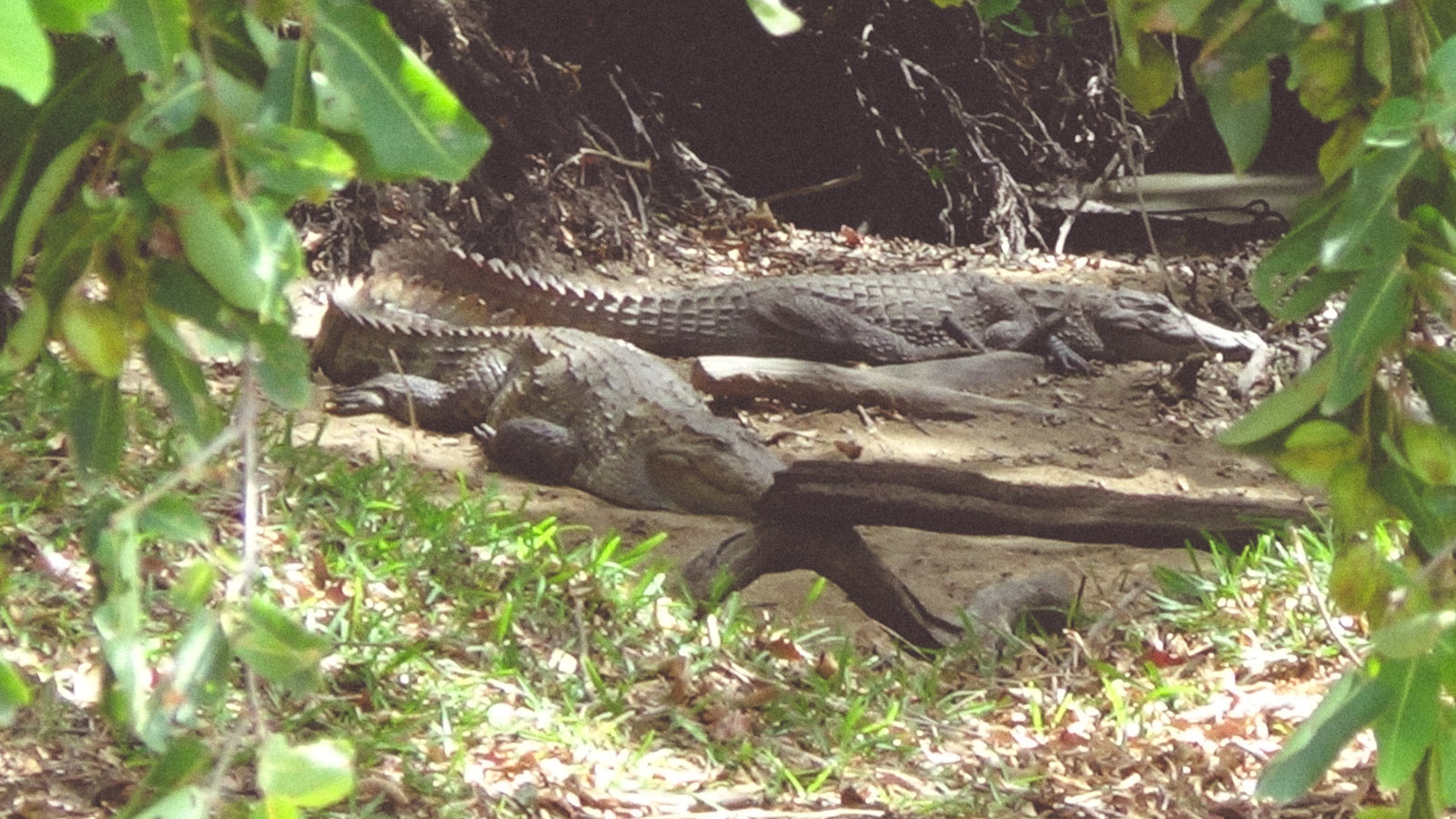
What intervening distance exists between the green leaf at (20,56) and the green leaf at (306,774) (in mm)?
370

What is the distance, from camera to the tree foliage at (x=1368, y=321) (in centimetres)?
103

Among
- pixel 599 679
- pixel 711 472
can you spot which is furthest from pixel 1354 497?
pixel 711 472

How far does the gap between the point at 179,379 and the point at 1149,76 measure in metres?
0.87

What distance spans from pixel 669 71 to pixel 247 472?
999 cm

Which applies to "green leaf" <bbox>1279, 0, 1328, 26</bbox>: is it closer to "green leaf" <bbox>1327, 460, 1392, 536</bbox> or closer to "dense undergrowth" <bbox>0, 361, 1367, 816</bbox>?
"green leaf" <bbox>1327, 460, 1392, 536</bbox>

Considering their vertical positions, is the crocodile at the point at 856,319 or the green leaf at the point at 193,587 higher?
the green leaf at the point at 193,587

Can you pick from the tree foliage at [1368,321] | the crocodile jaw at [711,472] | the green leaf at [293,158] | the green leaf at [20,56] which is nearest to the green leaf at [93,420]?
the green leaf at [293,158]

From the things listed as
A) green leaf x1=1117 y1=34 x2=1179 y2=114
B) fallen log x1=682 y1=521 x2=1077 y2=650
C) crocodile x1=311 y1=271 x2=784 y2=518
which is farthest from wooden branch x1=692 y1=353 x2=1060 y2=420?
green leaf x1=1117 y1=34 x2=1179 y2=114

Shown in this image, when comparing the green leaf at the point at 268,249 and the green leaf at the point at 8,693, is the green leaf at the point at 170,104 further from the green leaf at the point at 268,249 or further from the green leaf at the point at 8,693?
the green leaf at the point at 8,693

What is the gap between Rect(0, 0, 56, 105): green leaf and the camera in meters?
0.63

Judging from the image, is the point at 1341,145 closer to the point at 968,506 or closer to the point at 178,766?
the point at 178,766

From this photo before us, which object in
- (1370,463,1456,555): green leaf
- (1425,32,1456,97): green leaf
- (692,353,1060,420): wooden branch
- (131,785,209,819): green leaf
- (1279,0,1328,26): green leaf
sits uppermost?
(1279,0,1328,26): green leaf

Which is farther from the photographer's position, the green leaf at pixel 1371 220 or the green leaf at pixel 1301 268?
the green leaf at pixel 1301 268

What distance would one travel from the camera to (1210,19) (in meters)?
1.15
